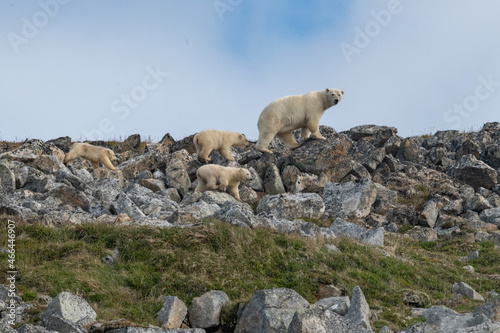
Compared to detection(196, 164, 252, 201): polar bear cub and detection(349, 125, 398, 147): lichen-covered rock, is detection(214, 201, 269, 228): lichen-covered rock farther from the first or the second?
detection(349, 125, 398, 147): lichen-covered rock

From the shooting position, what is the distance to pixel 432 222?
2133 centimetres

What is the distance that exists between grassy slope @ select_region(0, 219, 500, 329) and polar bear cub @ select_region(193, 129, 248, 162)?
11897 millimetres

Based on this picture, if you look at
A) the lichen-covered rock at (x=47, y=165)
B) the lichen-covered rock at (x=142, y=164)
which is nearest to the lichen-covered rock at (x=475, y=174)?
the lichen-covered rock at (x=142, y=164)

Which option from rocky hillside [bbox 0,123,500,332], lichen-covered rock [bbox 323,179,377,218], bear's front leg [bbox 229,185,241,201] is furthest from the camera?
bear's front leg [bbox 229,185,241,201]

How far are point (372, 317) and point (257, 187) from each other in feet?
45.9

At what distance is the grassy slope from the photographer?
417 inches

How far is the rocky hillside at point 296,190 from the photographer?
54.7 feet

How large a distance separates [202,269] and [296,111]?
47.6ft

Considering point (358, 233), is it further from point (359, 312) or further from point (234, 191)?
point (359, 312)

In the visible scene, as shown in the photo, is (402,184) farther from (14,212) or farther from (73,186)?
(14,212)

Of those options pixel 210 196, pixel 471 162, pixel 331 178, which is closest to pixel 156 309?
pixel 210 196

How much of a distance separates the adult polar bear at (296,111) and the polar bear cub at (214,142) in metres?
1.42

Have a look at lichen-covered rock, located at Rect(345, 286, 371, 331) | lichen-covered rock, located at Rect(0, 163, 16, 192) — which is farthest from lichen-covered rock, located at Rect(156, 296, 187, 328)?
lichen-covered rock, located at Rect(0, 163, 16, 192)

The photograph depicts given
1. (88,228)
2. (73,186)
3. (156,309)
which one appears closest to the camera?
(156,309)
